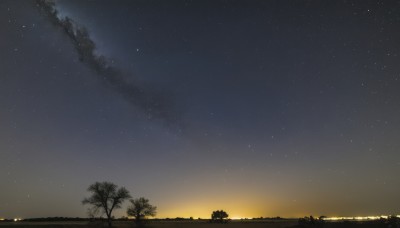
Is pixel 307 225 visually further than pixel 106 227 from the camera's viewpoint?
No

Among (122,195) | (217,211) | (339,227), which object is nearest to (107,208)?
(122,195)

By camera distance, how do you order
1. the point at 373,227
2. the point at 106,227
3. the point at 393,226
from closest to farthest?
1. the point at 393,226
2. the point at 373,227
3. the point at 106,227

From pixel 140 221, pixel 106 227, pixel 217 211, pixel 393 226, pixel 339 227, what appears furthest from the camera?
pixel 217 211

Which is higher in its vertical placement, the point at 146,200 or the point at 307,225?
the point at 146,200

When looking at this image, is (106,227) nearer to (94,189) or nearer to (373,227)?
(94,189)

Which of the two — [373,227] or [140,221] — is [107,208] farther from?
[373,227]

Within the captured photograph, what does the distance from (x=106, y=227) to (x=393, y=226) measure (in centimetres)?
5185

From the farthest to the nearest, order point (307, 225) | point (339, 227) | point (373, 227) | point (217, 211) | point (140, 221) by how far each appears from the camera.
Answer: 1. point (217, 211)
2. point (140, 221)
3. point (307, 225)
4. point (339, 227)
5. point (373, 227)

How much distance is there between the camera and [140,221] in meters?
86.2

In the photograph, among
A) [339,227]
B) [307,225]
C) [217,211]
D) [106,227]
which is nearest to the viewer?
[339,227]

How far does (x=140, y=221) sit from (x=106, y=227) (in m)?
9.23

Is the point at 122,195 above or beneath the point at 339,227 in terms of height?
above

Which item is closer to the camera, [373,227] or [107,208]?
[373,227]

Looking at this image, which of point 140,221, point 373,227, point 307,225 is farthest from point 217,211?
point 373,227
